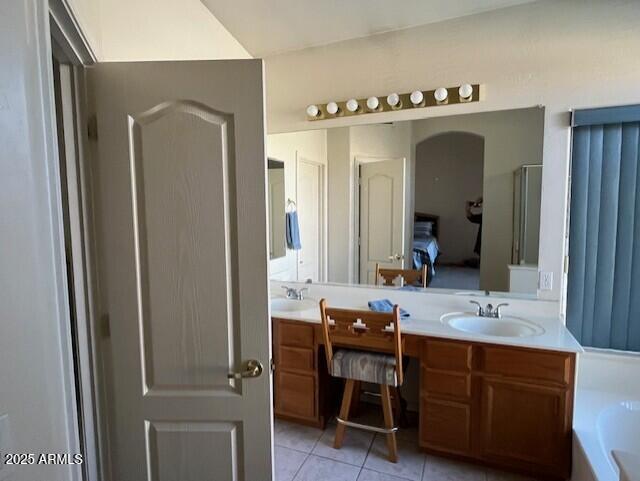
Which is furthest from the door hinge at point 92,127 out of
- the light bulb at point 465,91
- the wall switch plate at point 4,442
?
the light bulb at point 465,91

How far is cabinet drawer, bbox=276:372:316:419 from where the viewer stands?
2.29 m

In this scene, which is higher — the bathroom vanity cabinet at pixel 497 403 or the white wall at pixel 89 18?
the white wall at pixel 89 18

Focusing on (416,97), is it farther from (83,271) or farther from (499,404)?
(83,271)

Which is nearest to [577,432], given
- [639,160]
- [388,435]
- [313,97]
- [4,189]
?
[388,435]

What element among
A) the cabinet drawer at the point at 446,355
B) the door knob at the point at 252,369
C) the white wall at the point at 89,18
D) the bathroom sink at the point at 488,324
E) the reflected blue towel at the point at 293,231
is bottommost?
the cabinet drawer at the point at 446,355

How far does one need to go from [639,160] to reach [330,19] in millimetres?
1968

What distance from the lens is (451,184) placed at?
91.4 inches

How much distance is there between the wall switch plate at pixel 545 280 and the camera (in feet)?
6.93

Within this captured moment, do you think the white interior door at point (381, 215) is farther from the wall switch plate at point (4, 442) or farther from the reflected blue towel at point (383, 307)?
the wall switch plate at point (4, 442)

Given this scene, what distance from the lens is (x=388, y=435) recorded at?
2049mm

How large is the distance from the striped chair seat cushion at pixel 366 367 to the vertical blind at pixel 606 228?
119 centimetres

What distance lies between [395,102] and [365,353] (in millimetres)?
1645

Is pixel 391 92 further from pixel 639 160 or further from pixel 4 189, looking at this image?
pixel 4 189

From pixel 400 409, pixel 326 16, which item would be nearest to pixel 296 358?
pixel 400 409
